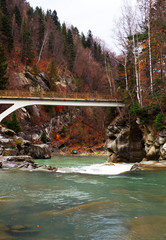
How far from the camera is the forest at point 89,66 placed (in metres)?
20.0

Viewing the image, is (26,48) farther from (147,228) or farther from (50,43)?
(147,228)

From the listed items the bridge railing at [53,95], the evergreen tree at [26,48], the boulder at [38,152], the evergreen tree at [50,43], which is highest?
the evergreen tree at [50,43]

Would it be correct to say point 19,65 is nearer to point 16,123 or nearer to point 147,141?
point 16,123

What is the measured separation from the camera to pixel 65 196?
23.5ft

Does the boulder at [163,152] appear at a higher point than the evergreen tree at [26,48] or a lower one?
lower

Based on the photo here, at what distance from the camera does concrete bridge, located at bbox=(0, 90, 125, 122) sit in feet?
77.5

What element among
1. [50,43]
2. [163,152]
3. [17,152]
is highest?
[50,43]

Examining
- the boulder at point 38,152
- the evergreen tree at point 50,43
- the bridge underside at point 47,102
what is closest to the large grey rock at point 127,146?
the bridge underside at point 47,102

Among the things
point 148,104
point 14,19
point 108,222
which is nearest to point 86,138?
point 148,104

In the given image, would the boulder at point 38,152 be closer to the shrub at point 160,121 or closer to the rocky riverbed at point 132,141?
the rocky riverbed at point 132,141

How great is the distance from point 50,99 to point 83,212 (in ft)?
64.2

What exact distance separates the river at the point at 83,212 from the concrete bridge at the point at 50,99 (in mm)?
15966

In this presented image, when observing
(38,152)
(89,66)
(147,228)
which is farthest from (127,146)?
(89,66)

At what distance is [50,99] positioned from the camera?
24.2m
